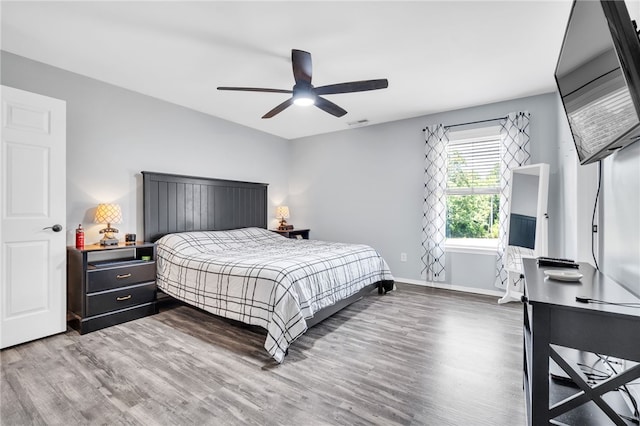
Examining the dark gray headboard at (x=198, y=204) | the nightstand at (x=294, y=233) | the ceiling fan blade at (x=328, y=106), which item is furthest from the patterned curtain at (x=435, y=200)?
the dark gray headboard at (x=198, y=204)

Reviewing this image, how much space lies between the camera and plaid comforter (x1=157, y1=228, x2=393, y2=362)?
226cm

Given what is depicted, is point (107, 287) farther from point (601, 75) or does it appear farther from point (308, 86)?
point (601, 75)

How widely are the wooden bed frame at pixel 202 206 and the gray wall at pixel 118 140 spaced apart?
0.46 feet

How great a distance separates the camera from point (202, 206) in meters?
4.17

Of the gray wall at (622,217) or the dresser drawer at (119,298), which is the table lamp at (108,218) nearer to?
the dresser drawer at (119,298)

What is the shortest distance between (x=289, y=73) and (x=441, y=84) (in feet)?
5.48

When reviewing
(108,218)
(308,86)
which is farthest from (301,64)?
(108,218)

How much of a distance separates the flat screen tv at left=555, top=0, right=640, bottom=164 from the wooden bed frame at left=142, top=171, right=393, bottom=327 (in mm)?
2290

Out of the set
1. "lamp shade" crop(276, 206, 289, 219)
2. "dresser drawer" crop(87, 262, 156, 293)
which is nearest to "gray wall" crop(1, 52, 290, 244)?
"dresser drawer" crop(87, 262, 156, 293)

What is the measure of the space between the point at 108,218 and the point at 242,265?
1658mm

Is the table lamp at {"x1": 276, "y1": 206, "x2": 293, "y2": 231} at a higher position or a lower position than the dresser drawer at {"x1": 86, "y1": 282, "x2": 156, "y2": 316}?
higher

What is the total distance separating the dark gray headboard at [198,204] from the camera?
362 centimetres

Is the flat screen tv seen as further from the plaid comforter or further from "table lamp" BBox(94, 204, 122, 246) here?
"table lamp" BBox(94, 204, 122, 246)

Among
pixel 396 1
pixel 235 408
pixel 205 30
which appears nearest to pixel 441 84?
pixel 396 1
